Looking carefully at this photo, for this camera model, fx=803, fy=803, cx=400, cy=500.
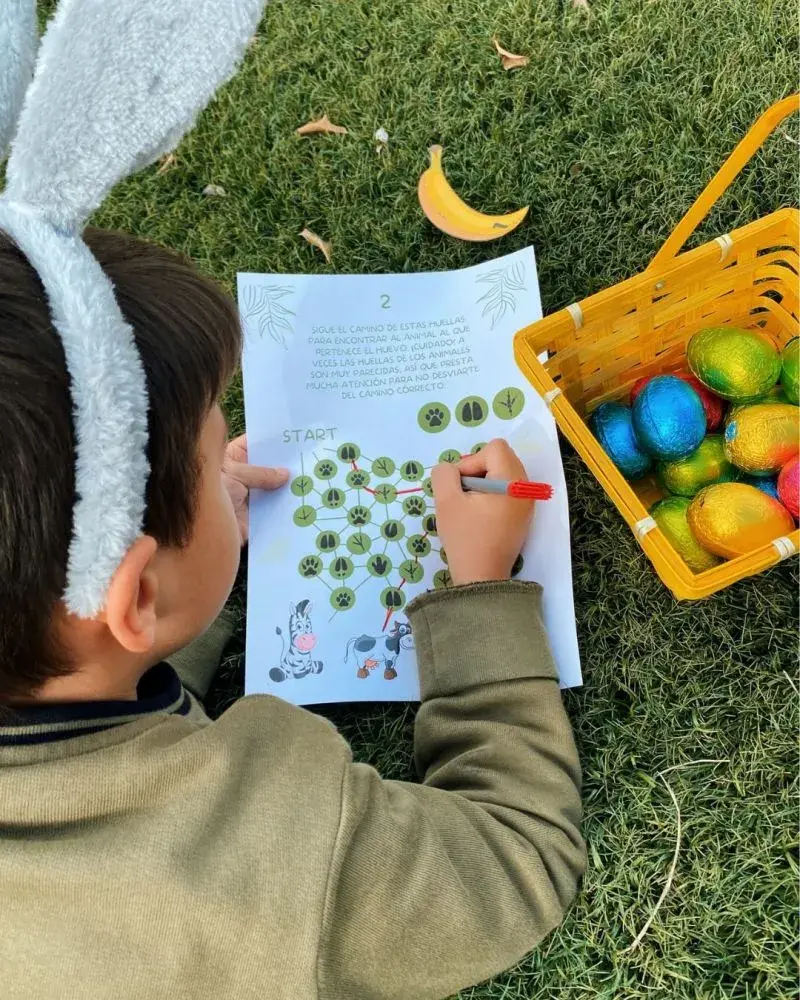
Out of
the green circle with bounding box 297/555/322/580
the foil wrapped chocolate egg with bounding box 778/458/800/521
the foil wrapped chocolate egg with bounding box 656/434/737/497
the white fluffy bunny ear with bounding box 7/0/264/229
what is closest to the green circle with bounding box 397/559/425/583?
the green circle with bounding box 297/555/322/580

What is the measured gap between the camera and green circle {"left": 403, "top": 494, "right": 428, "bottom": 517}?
3.53 ft

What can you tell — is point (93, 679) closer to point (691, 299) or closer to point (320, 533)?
point (320, 533)

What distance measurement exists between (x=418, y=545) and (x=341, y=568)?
4.2 inches

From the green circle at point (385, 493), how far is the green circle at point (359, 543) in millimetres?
53

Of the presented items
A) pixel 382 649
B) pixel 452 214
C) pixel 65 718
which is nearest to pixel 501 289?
pixel 452 214

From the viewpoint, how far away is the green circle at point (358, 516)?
1.09 meters

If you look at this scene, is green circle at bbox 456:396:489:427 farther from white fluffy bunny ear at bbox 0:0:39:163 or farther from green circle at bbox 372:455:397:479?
white fluffy bunny ear at bbox 0:0:39:163

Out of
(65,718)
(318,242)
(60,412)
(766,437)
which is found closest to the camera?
(60,412)

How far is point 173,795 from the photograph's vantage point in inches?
26.1

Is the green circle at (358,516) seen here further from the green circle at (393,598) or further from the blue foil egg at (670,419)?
the blue foil egg at (670,419)

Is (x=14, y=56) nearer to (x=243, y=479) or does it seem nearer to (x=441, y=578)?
(x=243, y=479)

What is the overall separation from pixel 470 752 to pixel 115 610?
1.47 feet

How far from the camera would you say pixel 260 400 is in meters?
1.15

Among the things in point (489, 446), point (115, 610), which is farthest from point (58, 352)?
point (489, 446)
